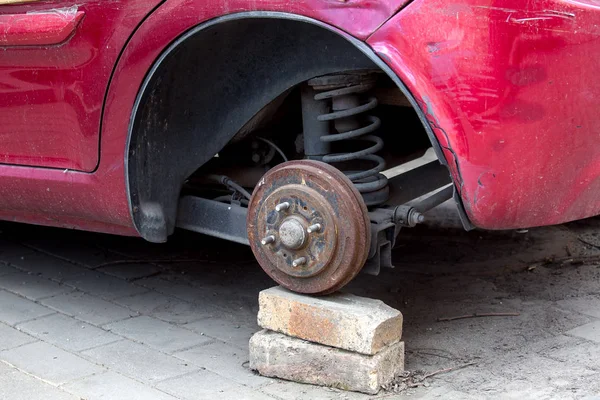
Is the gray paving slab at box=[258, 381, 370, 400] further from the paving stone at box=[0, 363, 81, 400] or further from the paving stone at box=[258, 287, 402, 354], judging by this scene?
the paving stone at box=[0, 363, 81, 400]

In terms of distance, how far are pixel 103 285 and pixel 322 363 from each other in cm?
154

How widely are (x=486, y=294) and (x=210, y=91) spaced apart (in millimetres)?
1504

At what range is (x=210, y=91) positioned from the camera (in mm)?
3377

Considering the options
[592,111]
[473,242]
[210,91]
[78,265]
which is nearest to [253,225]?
[210,91]

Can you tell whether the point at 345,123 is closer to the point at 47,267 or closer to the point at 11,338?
the point at 11,338

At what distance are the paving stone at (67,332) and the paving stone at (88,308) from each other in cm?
6

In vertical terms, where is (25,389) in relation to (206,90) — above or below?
below

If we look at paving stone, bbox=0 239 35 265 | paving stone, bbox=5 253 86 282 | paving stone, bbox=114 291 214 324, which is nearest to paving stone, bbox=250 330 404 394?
paving stone, bbox=114 291 214 324

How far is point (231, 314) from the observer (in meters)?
3.71

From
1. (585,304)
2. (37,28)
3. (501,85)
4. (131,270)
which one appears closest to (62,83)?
(37,28)

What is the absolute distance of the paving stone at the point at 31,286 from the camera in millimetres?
4008

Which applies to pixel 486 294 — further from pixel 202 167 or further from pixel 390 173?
pixel 390 173

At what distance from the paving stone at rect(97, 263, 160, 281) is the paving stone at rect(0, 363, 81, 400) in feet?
3.80

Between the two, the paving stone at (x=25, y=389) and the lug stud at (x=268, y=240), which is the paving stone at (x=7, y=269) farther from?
the lug stud at (x=268, y=240)
